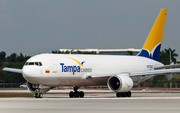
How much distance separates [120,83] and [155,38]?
10517 mm

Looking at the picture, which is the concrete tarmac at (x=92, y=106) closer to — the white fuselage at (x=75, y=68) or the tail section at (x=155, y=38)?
the white fuselage at (x=75, y=68)

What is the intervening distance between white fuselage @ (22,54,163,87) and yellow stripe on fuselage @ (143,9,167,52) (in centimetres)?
205

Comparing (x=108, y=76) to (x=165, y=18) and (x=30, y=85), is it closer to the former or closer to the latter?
(x=30, y=85)

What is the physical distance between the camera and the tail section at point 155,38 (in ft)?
139

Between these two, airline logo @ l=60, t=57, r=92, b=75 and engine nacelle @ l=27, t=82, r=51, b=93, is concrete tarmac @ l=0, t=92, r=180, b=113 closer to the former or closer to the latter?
engine nacelle @ l=27, t=82, r=51, b=93

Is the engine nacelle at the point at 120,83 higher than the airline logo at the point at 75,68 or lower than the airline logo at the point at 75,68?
lower

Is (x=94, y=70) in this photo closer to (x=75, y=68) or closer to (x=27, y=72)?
(x=75, y=68)

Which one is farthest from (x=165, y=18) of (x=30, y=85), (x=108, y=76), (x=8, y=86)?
(x=8, y=86)

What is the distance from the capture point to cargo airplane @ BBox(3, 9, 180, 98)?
32844mm

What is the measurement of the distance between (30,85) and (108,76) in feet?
23.7

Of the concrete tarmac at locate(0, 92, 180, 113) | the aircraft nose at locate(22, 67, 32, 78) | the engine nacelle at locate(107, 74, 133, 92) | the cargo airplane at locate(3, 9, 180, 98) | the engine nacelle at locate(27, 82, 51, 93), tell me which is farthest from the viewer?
the engine nacelle at locate(107, 74, 133, 92)

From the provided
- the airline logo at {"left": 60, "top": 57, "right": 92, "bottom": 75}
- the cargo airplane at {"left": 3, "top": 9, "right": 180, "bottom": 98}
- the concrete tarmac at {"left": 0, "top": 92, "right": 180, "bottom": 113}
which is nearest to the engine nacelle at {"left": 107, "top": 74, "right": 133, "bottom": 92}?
the cargo airplane at {"left": 3, "top": 9, "right": 180, "bottom": 98}

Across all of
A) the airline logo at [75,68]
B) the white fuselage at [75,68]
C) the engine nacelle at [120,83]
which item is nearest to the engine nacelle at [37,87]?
the white fuselage at [75,68]

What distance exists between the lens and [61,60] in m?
34.3
